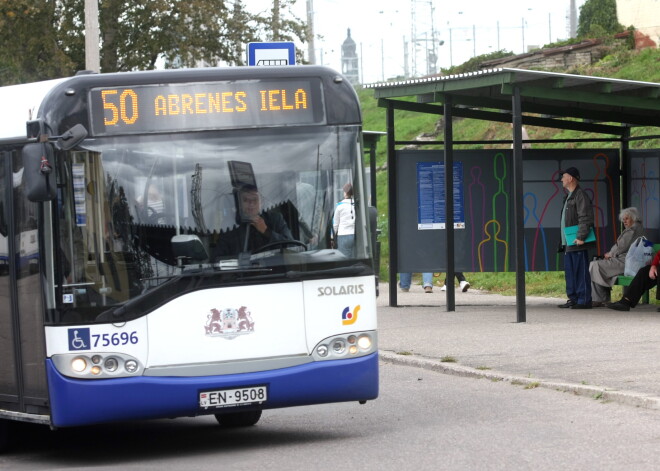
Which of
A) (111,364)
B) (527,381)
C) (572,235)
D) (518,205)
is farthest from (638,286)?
(111,364)

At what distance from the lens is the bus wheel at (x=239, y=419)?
34.8 ft

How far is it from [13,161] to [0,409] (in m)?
1.80

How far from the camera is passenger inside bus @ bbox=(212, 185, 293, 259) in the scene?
29.5 feet

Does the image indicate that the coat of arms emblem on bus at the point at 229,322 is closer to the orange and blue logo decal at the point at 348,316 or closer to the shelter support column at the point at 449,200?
the orange and blue logo decal at the point at 348,316

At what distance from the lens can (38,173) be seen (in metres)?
8.58

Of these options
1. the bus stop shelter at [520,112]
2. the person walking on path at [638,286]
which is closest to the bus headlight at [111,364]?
the bus stop shelter at [520,112]

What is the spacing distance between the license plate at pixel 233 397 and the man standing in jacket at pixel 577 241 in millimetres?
9749

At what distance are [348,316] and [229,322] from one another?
0.86 meters

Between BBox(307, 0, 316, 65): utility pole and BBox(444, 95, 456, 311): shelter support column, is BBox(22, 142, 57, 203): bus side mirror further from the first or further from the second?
BBox(307, 0, 316, 65): utility pole

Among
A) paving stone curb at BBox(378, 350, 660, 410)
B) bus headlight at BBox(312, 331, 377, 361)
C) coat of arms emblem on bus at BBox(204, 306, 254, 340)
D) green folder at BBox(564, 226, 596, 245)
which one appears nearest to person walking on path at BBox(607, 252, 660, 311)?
green folder at BBox(564, 226, 596, 245)

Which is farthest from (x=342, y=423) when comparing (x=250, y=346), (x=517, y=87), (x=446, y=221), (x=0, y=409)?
(x=446, y=221)

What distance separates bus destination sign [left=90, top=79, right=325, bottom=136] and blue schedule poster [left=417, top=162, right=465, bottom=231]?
34.2ft

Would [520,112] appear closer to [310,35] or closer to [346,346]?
[346,346]

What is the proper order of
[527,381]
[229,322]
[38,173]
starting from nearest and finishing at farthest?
1. [38,173]
2. [229,322]
3. [527,381]
